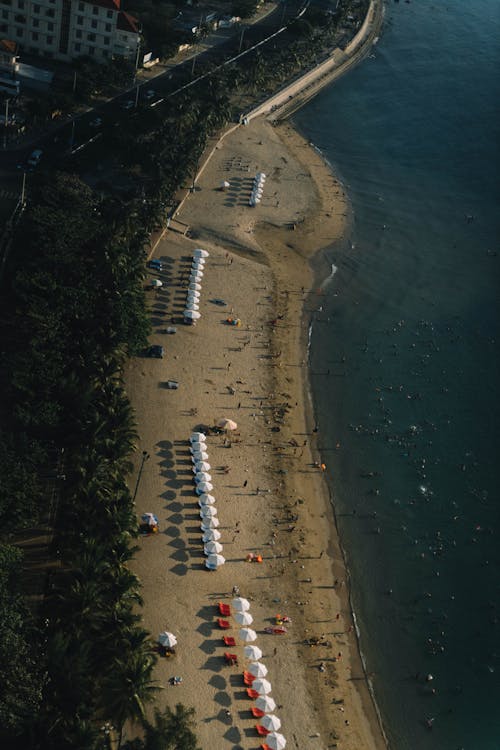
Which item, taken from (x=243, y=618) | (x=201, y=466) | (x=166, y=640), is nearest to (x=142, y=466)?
(x=201, y=466)

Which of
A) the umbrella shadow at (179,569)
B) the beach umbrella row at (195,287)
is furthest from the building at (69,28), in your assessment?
the umbrella shadow at (179,569)

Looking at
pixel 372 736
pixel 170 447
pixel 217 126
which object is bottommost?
pixel 372 736

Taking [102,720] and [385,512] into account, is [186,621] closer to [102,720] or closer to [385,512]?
[102,720]

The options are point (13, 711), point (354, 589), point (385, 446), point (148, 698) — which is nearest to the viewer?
point (13, 711)

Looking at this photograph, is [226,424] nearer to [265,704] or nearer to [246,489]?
[246,489]

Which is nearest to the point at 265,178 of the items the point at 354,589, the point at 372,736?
the point at 354,589

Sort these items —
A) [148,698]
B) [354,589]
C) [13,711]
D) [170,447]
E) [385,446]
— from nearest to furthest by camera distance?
[13,711]
[148,698]
[354,589]
[170,447]
[385,446]
